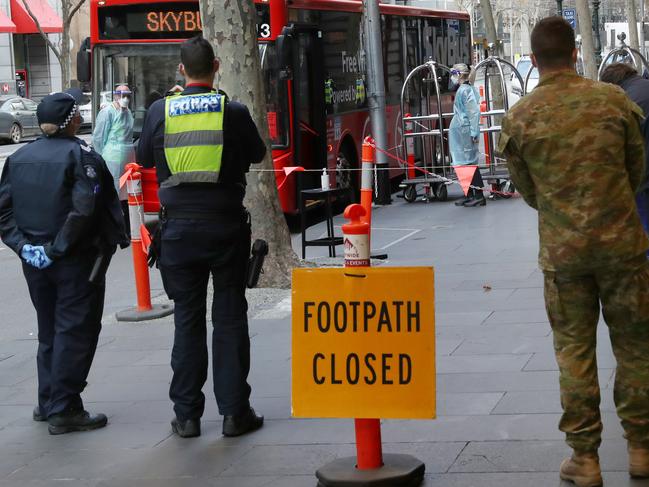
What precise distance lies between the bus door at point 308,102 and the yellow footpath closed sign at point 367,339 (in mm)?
10941

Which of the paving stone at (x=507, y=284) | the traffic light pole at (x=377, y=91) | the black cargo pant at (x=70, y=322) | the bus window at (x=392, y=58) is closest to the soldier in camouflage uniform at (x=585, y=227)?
the black cargo pant at (x=70, y=322)

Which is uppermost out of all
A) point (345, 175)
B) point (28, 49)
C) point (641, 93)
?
point (28, 49)

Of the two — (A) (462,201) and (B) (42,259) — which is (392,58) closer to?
(A) (462,201)

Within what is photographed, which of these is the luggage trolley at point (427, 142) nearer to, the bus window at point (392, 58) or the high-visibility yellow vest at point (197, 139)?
the bus window at point (392, 58)

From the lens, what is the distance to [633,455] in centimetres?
509

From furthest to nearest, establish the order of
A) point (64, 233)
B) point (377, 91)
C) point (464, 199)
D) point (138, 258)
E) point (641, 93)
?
point (377, 91), point (464, 199), point (138, 258), point (641, 93), point (64, 233)

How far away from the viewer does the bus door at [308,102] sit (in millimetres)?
16109

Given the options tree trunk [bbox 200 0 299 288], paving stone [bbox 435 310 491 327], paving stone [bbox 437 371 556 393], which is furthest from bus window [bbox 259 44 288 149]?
paving stone [bbox 437 371 556 393]

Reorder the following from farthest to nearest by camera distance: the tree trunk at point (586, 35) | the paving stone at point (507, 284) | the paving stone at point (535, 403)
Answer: the tree trunk at point (586, 35)
the paving stone at point (507, 284)
the paving stone at point (535, 403)

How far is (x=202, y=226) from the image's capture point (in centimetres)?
618

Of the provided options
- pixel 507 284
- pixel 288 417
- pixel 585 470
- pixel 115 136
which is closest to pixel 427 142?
pixel 115 136

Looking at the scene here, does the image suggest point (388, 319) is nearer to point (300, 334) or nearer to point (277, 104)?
point (300, 334)

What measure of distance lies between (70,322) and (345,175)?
11.7 metres

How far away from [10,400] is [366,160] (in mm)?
3949
